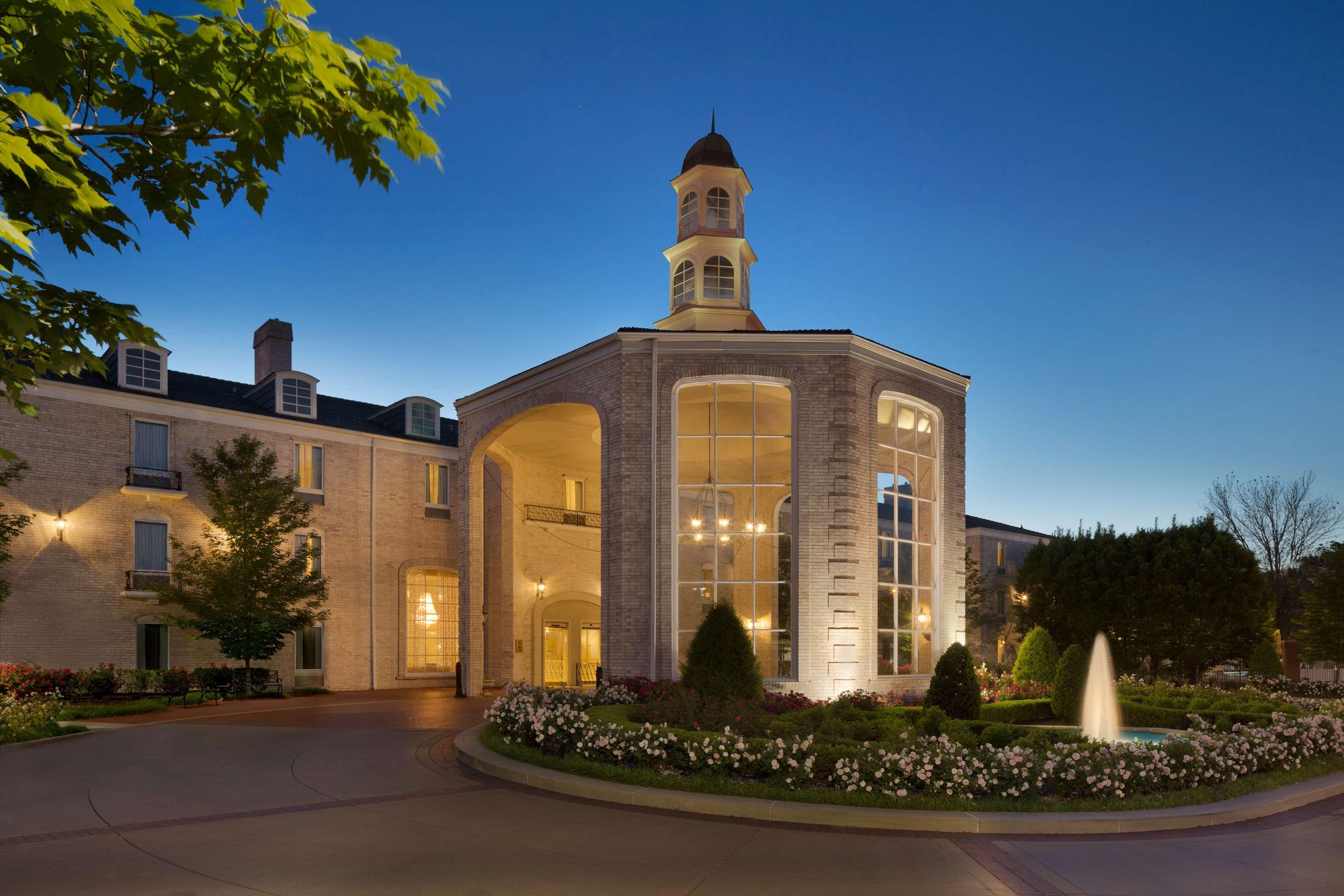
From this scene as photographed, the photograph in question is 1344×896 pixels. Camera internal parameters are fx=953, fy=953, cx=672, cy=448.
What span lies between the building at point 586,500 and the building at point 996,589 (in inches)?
427

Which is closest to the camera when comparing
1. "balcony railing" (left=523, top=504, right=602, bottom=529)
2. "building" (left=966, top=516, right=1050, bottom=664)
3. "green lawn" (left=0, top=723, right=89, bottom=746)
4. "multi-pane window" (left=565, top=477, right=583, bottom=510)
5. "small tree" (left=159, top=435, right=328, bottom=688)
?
"green lawn" (left=0, top=723, right=89, bottom=746)

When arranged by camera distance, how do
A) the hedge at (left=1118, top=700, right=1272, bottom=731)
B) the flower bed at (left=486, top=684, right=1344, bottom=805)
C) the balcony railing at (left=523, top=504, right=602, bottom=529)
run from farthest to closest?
the balcony railing at (left=523, top=504, right=602, bottom=529) → the hedge at (left=1118, top=700, right=1272, bottom=731) → the flower bed at (left=486, top=684, right=1344, bottom=805)

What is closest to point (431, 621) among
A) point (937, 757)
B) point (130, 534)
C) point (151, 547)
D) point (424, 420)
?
point (424, 420)

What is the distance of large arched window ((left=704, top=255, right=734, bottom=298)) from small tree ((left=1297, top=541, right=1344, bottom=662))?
65.3 feet

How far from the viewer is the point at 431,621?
3231 cm

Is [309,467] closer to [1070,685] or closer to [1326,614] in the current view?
[1070,685]

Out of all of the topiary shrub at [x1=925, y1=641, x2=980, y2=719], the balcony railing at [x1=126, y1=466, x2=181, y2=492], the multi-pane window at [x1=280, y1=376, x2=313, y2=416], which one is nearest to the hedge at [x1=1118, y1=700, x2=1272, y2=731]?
the topiary shrub at [x1=925, y1=641, x2=980, y2=719]

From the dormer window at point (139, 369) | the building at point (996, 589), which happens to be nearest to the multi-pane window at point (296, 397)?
the dormer window at point (139, 369)

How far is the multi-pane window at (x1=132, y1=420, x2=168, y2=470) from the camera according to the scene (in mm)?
26672

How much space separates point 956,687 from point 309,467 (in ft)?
70.6

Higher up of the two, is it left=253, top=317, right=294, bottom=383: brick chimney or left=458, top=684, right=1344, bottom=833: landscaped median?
left=253, top=317, right=294, bottom=383: brick chimney

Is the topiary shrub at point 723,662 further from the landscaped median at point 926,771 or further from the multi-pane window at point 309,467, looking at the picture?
the multi-pane window at point 309,467

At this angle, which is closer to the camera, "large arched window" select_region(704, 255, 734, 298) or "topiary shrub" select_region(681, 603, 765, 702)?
"topiary shrub" select_region(681, 603, 765, 702)

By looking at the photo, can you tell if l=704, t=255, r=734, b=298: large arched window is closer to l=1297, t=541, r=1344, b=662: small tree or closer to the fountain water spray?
the fountain water spray
